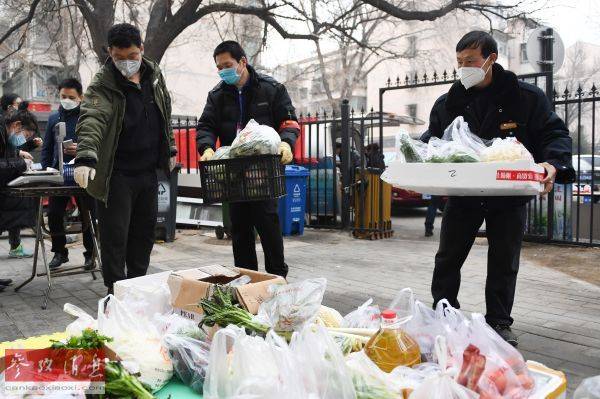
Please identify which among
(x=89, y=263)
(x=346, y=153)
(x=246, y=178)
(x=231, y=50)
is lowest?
(x=89, y=263)

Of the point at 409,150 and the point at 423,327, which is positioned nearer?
the point at 423,327

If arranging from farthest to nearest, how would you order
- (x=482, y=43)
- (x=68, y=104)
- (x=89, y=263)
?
(x=89, y=263)
(x=68, y=104)
(x=482, y=43)

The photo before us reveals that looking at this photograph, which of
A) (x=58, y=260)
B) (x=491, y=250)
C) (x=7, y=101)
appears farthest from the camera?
(x=7, y=101)

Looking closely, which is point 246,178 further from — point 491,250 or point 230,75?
point 491,250

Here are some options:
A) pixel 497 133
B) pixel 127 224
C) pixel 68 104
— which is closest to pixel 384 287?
pixel 497 133

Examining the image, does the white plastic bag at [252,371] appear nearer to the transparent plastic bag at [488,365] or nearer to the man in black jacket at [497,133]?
the transparent plastic bag at [488,365]

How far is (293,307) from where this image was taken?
95.3 inches

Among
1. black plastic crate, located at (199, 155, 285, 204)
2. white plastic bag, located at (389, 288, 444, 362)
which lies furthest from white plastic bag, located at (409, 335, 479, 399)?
black plastic crate, located at (199, 155, 285, 204)

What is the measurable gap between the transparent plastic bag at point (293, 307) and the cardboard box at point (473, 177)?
0.81 metres

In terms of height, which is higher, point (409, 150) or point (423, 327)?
point (409, 150)

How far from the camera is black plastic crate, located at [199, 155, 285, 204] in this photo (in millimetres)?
3385

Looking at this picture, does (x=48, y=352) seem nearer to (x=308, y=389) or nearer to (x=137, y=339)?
(x=137, y=339)

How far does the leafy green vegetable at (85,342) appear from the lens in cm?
199

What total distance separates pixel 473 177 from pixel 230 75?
6.56 ft
